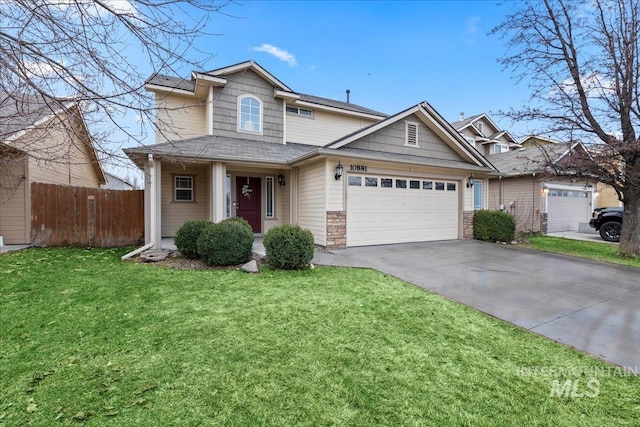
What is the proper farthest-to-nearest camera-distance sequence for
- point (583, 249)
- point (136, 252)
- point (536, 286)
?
point (583, 249), point (136, 252), point (536, 286)

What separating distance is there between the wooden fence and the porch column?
301 centimetres

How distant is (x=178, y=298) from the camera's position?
4582mm

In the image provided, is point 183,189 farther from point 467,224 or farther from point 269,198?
point 467,224

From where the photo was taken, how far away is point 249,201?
11.2 meters

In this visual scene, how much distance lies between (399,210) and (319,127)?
577 centimetres

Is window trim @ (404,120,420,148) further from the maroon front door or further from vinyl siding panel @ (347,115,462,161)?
the maroon front door

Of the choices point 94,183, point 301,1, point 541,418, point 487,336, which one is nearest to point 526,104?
point 301,1

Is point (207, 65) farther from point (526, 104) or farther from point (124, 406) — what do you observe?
point (526, 104)

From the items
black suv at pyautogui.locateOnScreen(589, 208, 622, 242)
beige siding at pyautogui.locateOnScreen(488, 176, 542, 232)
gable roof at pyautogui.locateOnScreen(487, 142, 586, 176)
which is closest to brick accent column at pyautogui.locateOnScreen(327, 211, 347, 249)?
gable roof at pyautogui.locateOnScreen(487, 142, 586, 176)

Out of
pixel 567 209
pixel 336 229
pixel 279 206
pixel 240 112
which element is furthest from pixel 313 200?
pixel 567 209

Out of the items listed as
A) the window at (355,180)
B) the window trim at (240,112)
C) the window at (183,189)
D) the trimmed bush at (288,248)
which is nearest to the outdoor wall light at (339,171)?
the window at (355,180)

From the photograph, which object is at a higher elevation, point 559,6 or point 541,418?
point 559,6

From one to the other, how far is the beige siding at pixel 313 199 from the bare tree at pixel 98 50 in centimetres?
622

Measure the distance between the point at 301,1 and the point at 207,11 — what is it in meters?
2.70
